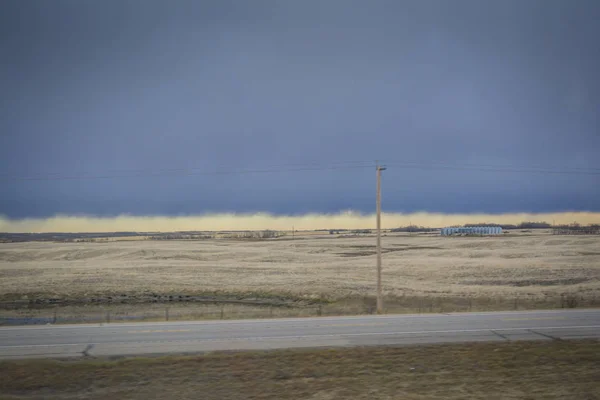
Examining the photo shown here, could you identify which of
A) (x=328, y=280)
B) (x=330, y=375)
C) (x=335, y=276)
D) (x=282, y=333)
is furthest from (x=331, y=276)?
(x=330, y=375)

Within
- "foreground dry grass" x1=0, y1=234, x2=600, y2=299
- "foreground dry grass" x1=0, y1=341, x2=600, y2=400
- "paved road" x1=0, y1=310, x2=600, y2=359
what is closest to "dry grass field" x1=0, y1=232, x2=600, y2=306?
"foreground dry grass" x1=0, y1=234, x2=600, y2=299

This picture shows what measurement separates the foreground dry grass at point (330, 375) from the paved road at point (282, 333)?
6.65 feet

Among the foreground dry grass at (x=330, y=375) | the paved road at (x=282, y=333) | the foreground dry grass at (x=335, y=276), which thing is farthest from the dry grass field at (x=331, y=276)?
the foreground dry grass at (x=330, y=375)

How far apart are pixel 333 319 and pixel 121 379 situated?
46.6 ft

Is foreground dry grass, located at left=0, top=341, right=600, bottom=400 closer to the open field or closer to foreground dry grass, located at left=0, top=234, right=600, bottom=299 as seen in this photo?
the open field

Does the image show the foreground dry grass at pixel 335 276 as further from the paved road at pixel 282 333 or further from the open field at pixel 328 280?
the paved road at pixel 282 333

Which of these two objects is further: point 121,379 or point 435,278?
point 435,278

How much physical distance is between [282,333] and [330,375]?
7620 millimetres

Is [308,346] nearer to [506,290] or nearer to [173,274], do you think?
[506,290]

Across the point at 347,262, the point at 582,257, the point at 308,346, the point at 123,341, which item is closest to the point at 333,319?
the point at 308,346

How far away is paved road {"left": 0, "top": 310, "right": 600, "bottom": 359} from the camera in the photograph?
18.8m

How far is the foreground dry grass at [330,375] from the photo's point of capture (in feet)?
42.2

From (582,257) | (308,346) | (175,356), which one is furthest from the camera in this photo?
(582,257)

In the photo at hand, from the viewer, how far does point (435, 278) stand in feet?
201
